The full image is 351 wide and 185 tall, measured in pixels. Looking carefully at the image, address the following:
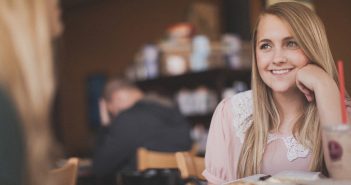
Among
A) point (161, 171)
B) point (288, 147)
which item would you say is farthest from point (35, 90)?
point (288, 147)

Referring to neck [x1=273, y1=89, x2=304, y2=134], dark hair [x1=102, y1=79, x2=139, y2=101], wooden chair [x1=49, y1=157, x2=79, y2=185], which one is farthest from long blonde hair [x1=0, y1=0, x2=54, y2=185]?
dark hair [x1=102, y1=79, x2=139, y2=101]

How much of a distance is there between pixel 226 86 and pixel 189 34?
2.51 ft

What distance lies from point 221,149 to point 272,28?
1.46ft

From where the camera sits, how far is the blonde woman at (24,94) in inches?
45.3

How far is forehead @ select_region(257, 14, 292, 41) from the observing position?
1819 millimetres

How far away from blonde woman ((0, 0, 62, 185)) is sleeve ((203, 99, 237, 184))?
0.84m

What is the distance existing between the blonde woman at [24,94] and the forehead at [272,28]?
86 cm

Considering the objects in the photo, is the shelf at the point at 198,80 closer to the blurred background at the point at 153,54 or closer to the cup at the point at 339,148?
the blurred background at the point at 153,54

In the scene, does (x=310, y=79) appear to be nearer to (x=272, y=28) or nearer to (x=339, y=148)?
(x=272, y=28)

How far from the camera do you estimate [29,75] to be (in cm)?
118

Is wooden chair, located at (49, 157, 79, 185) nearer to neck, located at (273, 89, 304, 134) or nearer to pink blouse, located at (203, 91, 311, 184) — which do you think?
pink blouse, located at (203, 91, 311, 184)

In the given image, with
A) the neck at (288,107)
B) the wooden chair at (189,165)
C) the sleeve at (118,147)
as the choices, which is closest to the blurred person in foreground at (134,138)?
the sleeve at (118,147)

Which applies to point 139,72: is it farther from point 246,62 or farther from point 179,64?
point 246,62

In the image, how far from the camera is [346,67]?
198 centimetres
